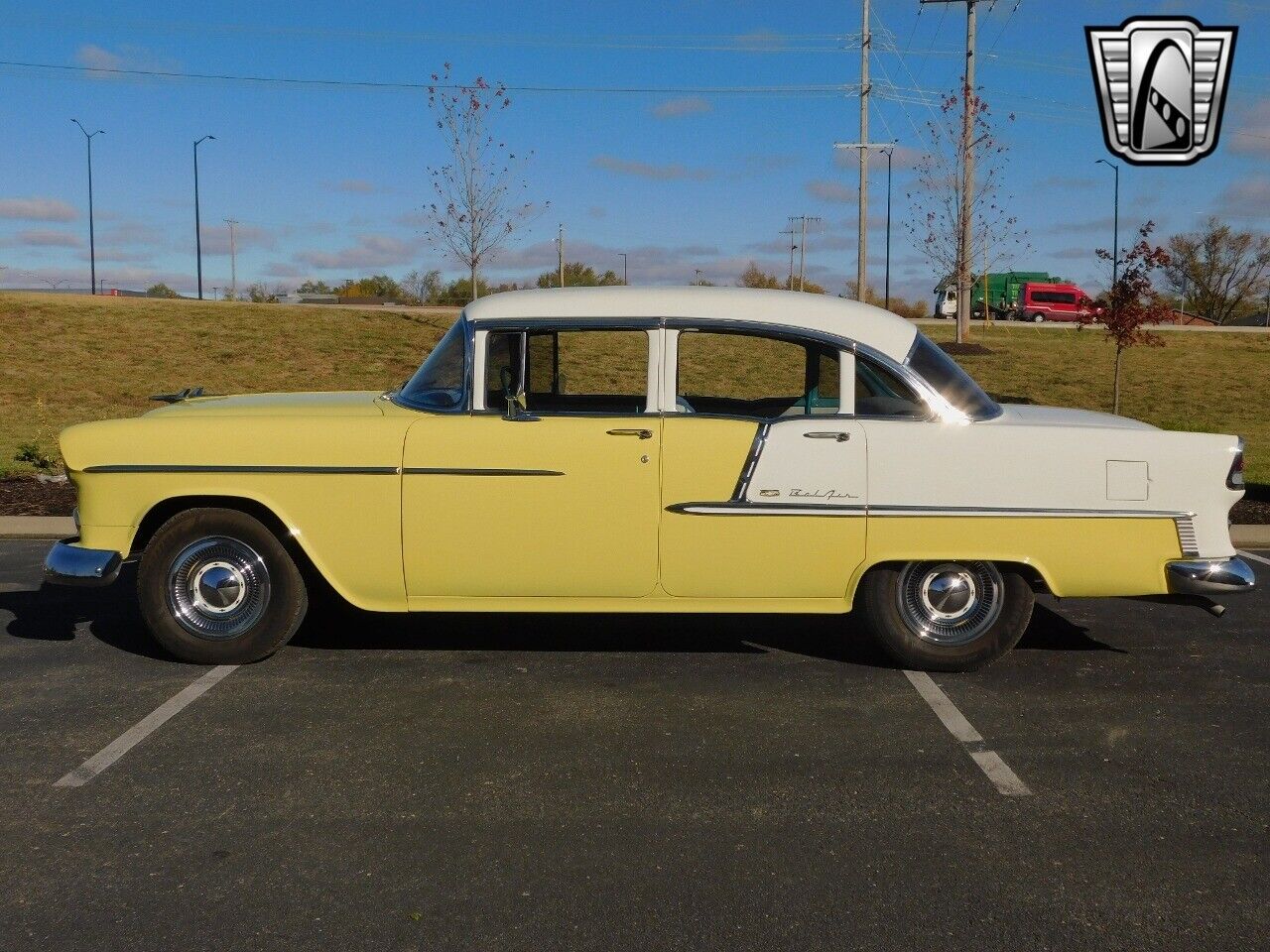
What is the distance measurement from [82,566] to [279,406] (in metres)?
1.18

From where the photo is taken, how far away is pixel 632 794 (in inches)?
174

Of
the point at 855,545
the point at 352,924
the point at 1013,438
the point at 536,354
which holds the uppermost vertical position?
the point at 536,354

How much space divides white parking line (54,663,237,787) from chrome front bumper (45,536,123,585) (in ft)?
2.16

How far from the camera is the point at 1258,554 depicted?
9.51 meters

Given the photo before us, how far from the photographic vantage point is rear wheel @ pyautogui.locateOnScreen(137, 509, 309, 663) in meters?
5.91

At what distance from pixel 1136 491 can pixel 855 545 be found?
1284mm

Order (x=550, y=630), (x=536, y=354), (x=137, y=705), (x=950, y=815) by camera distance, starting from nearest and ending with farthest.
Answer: (x=950, y=815) → (x=137, y=705) → (x=536, y=354) → (x=550, y=630)

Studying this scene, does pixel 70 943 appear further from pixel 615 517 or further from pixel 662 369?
pixel 662 369

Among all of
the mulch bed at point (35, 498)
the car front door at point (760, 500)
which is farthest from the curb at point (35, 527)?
the car front door at point (760, 500)

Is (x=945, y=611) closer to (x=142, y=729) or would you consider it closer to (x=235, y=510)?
(x=235, y=510)

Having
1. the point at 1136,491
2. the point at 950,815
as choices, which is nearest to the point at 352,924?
the point at 950,815

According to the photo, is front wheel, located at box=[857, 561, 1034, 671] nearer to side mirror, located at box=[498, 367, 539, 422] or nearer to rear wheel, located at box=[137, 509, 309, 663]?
side mirror, located at box=[498, 367, 539, 422]

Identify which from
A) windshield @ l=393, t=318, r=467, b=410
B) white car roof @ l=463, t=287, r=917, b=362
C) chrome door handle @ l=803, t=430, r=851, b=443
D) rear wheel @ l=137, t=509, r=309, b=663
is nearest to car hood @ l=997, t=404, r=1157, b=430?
white car roof @ l=463, t=287, r=917, b=362

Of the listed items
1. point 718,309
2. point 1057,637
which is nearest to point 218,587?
point 718,309
